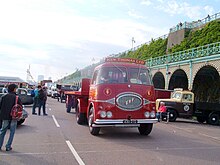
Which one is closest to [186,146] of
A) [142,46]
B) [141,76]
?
[141,76]

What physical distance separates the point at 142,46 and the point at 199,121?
40.9 metres

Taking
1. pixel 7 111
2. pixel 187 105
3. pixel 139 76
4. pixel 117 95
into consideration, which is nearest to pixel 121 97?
pixel 117 95

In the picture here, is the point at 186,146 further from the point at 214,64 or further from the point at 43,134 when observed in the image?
the point at 214,64

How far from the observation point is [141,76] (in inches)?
443

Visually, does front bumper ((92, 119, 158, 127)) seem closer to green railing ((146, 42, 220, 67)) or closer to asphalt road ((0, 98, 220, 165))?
asphalt road ((0, 98, 220, 165))

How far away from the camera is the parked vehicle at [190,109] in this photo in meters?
21.0

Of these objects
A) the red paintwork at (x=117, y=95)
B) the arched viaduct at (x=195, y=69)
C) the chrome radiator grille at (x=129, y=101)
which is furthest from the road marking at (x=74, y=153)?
the arched viaduct at (x=195, y=69)

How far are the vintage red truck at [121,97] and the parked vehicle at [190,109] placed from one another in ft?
32.6

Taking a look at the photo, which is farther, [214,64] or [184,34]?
[184,34]

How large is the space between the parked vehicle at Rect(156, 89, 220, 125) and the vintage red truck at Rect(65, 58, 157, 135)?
9.93 metres

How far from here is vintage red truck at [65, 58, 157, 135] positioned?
10305mm

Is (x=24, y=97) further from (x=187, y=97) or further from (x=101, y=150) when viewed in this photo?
(x=101, y=150)

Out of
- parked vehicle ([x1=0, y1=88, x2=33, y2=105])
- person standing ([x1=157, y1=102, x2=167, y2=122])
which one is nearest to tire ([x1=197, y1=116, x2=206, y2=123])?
person standing ([x1=157, y1=102, x2=167, y2=122])

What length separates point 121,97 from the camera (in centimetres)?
1038
